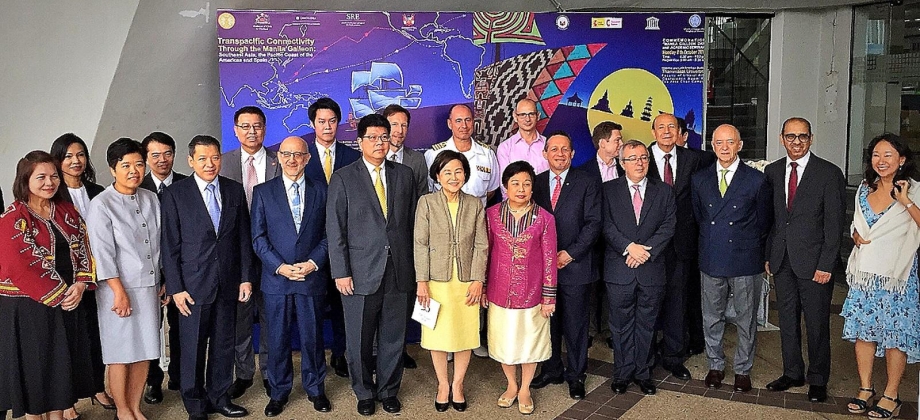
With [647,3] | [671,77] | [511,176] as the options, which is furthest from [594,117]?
[511,176]

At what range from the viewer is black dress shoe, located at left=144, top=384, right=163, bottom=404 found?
4887mm

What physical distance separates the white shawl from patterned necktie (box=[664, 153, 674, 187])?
1.20 meters

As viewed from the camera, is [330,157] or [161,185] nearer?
[161,185]

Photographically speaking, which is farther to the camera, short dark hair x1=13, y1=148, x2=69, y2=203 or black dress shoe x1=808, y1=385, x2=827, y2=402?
black dress shoe x1=808, y1=385, x2=827, y2=402

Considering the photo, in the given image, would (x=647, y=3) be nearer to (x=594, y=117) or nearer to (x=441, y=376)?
(x=594, y=117)

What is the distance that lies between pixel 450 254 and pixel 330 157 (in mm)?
1223

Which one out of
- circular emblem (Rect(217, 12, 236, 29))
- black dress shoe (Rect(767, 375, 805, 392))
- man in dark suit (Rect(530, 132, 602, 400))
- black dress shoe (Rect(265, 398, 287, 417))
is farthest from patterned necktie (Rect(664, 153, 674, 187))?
circular emblem (Rect(217, 12, 236, 29))

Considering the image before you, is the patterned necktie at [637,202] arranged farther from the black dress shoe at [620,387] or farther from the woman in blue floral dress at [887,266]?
the woman in blue floral dress at [887,266]

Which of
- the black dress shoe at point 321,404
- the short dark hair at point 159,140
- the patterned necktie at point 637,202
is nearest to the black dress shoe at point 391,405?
the black dress shoe at point 321,404

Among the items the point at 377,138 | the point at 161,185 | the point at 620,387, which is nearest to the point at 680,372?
the point at 620,387

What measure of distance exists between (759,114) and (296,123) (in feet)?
16.1

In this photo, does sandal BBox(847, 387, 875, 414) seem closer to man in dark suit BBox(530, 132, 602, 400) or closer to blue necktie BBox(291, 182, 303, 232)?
man in dark suit BBox(530, 132, 602, 400)

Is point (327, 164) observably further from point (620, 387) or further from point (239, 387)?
point (620, 387)

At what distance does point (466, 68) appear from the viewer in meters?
6.29
